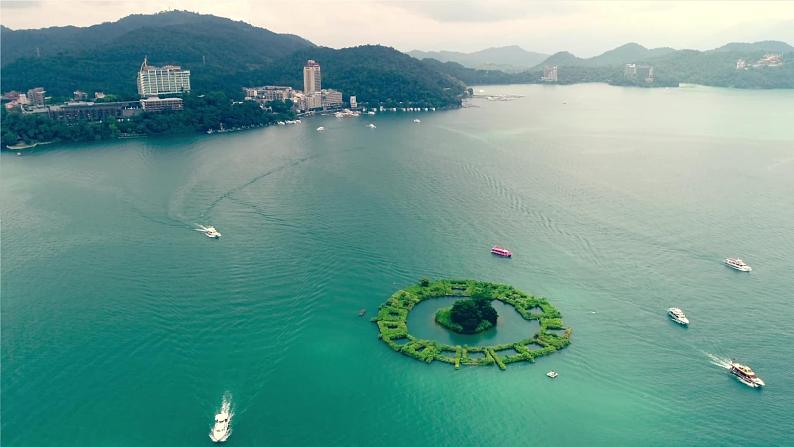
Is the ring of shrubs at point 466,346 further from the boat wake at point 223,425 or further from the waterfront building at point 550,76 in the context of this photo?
the waterfront building at point 550,76

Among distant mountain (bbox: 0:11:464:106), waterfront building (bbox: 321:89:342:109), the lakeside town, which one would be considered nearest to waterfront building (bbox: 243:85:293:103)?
the lakeside town

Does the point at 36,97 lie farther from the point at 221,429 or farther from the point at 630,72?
the point at 630,72

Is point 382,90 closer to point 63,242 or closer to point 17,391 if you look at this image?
point 63,242

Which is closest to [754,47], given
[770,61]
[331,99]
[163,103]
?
[770,61]

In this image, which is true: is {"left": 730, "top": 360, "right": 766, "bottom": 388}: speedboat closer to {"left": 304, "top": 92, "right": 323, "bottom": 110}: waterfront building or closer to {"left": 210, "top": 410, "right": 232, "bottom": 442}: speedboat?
{"left": 210, "top": 410, "right": 232, "bottom": 442}: speedboat

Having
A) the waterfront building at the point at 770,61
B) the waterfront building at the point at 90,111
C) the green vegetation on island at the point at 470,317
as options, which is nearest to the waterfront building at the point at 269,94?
the waterfront building at the point at 90,111

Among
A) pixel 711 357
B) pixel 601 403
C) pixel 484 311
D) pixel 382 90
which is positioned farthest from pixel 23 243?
pixel 382 90
